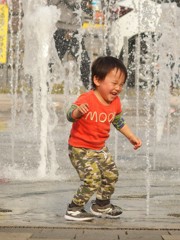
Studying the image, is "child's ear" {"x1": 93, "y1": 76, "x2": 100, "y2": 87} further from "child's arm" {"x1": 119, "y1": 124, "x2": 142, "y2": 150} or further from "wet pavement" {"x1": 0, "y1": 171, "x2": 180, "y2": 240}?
"wet pavement" {"x1": 0, "y1": 171, "x2": 180, "y2": 240}

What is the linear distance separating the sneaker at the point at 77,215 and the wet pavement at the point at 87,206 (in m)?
0.05

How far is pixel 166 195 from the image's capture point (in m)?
7.05

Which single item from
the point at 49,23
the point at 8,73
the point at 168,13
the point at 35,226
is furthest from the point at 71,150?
the point at 8,73

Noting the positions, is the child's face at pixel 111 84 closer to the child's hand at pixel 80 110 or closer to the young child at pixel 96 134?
the young child at pixel 96 134

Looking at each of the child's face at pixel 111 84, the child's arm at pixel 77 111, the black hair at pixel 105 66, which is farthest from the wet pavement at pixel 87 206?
the black hair at pixel 105 66

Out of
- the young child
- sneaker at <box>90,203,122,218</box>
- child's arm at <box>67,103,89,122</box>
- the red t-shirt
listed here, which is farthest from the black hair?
sneaker at <box>90,203,122,218</box>

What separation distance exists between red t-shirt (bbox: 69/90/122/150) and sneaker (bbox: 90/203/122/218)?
1.40ft

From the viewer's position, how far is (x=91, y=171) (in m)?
5.55

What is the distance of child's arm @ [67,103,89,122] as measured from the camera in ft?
17.2

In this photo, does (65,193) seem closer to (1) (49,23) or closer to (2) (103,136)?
(2) (103,136)

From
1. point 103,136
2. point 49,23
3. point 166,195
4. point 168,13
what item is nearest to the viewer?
point 103,136

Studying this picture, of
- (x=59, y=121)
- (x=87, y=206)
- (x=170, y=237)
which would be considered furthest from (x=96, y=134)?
(x=59, y=121)

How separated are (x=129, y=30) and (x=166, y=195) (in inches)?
1564

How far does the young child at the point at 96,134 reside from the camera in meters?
5.56
